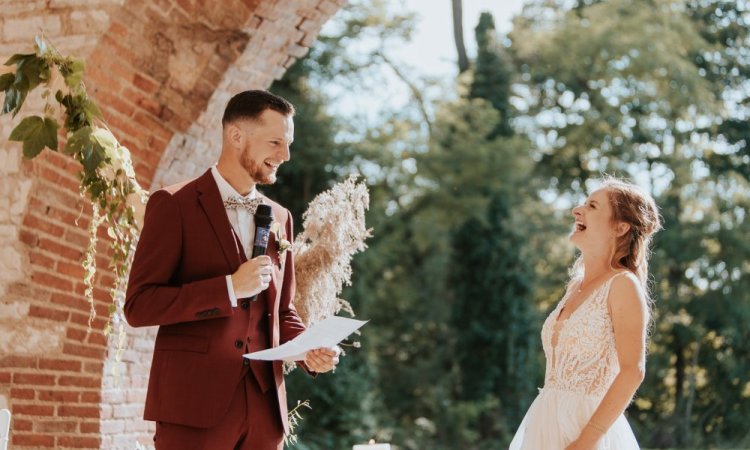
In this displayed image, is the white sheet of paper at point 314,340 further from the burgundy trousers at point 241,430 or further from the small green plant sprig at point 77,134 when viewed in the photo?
the small green plant sprig at point 77,134

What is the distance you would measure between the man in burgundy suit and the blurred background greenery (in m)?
10.3

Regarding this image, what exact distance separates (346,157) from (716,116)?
262 inches

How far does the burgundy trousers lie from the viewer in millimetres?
2520

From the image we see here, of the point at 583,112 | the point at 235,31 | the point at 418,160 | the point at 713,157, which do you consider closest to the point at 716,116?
the point at 713,157

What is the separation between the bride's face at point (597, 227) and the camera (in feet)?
10.0

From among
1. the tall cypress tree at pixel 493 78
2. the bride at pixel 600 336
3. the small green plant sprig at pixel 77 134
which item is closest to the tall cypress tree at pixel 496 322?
the tall cypress tree at pixel 493 78

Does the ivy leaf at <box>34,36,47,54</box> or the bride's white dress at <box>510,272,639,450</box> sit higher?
the ivy leaf at <box>34,36,47,54</box>

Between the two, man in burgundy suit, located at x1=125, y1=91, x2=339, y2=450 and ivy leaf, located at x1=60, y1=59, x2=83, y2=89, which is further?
ivy leaf, located at x1=60, y1=59, x2=83, y2=89

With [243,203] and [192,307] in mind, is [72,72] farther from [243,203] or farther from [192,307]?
[192,307]

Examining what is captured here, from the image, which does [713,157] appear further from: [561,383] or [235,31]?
[561,383]

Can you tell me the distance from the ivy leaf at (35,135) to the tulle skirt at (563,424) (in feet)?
5.95

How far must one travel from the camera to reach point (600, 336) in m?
2.94

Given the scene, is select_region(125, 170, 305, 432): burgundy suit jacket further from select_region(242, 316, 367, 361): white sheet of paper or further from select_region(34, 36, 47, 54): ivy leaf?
select_region(34, 36, 47, 54): ivy leaf

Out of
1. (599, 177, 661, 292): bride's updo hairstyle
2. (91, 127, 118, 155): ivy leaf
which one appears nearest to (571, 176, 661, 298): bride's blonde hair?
(599, 177, 661, 292): bride's updo hairstyle
